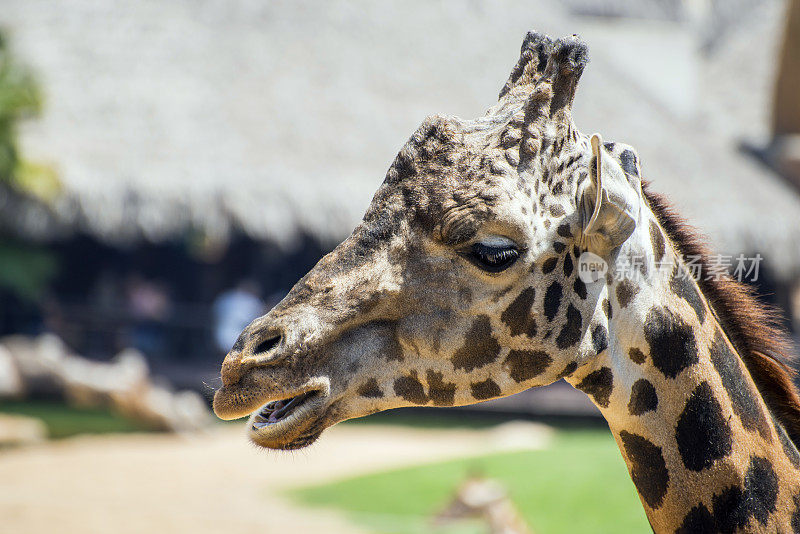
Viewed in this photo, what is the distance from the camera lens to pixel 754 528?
7.72 feet

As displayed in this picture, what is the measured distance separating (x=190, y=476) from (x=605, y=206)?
9.63m

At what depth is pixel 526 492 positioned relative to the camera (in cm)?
927

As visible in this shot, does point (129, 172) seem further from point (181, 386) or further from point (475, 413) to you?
point (475, 413)

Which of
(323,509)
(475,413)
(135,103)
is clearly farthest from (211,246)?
(323,509)

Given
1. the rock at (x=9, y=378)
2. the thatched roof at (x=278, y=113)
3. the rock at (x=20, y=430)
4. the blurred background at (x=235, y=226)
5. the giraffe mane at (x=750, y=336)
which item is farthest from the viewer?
the thatched roof at (x=278, y=113)

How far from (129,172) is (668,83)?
17.2m

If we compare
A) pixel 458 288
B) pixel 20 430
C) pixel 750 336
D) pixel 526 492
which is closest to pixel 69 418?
pixel 20 430

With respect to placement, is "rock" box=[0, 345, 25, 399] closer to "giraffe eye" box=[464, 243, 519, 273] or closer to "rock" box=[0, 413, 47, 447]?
"rock" box=[0, 413, 47, 447]

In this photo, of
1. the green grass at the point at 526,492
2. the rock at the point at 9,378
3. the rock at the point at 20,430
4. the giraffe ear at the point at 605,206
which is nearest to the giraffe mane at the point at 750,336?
the giraffe ear at the point at 605,206

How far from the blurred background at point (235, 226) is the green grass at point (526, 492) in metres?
0.04

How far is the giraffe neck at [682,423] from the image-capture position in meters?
2.38

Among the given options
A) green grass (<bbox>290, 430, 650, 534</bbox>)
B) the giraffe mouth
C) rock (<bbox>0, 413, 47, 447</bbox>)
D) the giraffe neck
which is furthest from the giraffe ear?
rock (<bbox>0, 413, 47, 447</bbox>)

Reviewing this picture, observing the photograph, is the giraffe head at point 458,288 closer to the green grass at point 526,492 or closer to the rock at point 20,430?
the green grass at point 526,492

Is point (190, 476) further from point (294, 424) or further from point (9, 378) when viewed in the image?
point (294, 424)
